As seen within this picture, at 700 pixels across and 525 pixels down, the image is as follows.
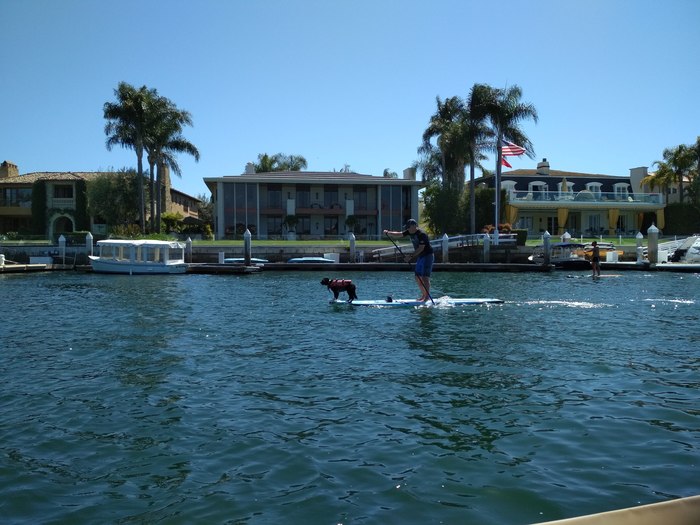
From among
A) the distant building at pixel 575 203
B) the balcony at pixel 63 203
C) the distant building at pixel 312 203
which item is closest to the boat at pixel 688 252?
the distant building at pixel 575 203

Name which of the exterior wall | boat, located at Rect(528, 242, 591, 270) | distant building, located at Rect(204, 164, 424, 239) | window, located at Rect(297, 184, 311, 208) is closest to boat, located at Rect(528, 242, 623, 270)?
boat, located at Rect(528, 242, 591, 270)

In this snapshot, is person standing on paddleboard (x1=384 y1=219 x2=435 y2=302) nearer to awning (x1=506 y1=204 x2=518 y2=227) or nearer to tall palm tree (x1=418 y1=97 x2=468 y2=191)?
tall palm tree (x1=418 y1=97 x2=468 y2=191)

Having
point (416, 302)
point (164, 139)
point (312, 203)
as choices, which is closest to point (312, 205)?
point (312, 203)

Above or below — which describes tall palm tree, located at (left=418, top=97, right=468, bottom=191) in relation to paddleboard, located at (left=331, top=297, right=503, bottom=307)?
above

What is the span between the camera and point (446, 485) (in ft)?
18.5

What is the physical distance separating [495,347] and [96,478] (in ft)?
27.3

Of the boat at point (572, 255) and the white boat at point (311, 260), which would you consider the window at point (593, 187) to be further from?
the white boat at point (311, 260)

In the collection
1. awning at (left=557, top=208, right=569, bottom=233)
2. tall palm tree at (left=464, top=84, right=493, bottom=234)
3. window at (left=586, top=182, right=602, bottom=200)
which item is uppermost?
tall palm tree at (left=464, top=84, right=493, bottom=234)

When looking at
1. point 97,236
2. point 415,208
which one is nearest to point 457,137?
point 415,208

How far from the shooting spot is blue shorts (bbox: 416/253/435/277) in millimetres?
18250

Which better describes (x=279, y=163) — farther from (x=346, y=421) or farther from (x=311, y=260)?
(x=346, y=421)

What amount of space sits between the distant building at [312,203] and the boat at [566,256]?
65.6 feet

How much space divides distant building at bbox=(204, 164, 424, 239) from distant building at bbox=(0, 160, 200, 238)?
11.5 metres

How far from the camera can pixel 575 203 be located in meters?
60.8
